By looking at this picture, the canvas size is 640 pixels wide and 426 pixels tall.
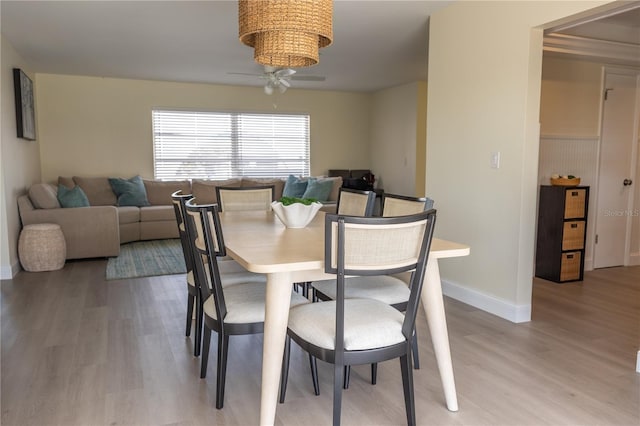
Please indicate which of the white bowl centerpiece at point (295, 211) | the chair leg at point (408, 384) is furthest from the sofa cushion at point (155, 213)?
the chair leg at point (408, 384)

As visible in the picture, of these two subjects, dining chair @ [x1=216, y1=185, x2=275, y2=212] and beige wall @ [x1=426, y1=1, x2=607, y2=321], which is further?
dining chair @ [x1=216, y1=185, x2=275, y2=212]

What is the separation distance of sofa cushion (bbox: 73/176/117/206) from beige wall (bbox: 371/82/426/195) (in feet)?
14.4

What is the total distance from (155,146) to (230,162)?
1197 millimetres

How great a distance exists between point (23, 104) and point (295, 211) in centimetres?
422

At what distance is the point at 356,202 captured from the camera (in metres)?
3.14

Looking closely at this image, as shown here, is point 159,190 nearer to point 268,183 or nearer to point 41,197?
point 268,183

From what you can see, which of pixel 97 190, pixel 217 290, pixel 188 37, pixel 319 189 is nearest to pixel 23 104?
pixel 97 190

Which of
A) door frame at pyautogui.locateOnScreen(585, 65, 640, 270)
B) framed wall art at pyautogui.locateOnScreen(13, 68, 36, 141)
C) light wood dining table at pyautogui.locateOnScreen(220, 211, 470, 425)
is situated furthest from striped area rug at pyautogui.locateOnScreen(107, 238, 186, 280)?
door frame at pyautogui.locateOnScreen(585, 65, 640, 270)

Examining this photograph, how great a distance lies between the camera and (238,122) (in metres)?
7.85

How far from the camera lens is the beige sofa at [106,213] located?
16.8 feet

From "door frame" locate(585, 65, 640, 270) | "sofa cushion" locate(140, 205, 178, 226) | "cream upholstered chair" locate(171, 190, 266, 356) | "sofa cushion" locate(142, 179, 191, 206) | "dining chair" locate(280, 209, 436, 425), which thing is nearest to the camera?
"dining chair" locate(280, 209, 436, 425)

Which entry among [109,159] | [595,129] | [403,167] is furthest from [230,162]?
[595,129]

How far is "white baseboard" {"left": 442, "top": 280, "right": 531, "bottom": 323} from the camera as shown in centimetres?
324

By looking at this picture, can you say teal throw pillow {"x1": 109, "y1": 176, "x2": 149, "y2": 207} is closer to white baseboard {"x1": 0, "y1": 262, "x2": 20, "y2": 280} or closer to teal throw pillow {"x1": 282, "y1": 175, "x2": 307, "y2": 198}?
teal throw pillow {"x1": 282, "y1": 175, "x2": 307, "y2": 198}
